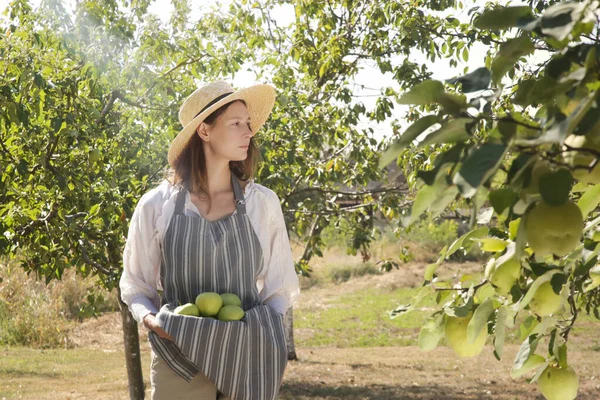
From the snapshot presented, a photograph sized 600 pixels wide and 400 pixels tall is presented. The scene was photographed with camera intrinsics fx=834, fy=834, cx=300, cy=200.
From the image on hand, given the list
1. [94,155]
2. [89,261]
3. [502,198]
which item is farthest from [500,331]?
[89,261]

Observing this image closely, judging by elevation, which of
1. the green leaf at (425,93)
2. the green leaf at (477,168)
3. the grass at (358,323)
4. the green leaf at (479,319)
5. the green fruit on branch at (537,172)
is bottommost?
the grass at (358,323)

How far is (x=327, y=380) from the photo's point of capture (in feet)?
25.0

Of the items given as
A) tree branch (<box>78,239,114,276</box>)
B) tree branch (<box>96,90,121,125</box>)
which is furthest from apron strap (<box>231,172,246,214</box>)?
tree branch (<box>96,90,121,125</box>)

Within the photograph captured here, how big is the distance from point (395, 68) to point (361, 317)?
6.67 m

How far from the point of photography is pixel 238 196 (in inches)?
101

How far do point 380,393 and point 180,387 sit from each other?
4.87 meters

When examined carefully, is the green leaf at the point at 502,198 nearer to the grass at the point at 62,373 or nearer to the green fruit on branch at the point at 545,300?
the green fruit on branch at the point at 545,300

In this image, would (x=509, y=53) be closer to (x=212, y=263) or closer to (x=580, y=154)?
(x=580, y=154)

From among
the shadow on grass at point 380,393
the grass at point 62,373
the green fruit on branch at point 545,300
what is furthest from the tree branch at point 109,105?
the green fruit on branch at point 545,300

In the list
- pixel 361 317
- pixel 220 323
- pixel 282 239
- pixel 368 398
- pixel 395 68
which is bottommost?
pixel 361 317

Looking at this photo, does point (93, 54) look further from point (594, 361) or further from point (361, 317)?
point (361, 317)

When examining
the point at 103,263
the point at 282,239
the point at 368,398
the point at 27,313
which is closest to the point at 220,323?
the point at 282,239

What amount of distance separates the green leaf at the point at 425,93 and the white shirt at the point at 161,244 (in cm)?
181

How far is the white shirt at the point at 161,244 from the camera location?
2510mm
